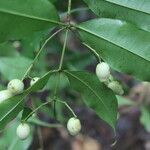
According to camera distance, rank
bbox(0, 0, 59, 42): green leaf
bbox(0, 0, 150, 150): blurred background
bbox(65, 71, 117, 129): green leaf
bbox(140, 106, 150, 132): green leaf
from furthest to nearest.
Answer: bbox(140, 106, 150, 132): green leaf → bbox(0, 0, 150, 150): blurred background → bbox(65, 71, 117, 129): green leaf → bbox(0, 0, 59, 42): green leaf

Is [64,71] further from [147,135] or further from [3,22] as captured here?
[147,135]

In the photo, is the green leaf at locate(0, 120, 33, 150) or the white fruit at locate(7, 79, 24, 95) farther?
the green leaf at locate(0, 120, 33, 150)

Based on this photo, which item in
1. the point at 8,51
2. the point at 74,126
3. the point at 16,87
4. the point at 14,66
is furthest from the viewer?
the point at 8,51

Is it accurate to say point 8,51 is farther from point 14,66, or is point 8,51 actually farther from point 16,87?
point 16,87

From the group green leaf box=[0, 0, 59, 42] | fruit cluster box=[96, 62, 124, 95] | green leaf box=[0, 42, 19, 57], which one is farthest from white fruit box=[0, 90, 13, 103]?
green leaf box=[0, 42, 19, 57]

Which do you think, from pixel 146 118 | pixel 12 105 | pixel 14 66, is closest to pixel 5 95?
pixel 12 105

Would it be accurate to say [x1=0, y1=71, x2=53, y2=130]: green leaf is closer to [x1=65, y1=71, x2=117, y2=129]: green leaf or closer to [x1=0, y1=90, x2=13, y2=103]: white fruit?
[x1=0, y1=90, x2=13, y2=103]: white fruit

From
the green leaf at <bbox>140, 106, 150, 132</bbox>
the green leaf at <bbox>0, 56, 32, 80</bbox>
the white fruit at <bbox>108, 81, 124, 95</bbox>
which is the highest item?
the white fruit at <bbox>108, 81, 124, 95</bbox>

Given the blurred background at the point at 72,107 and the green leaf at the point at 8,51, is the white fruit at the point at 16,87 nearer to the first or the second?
the blurred background at the point at 72,107
